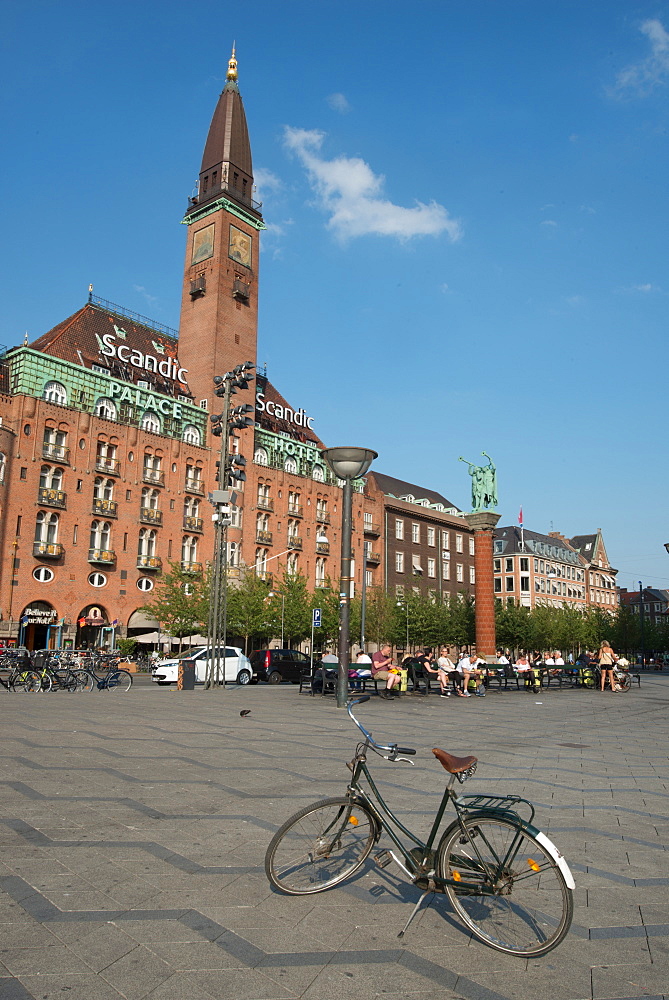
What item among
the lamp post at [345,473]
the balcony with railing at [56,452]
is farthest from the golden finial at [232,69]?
the lamp post at [345,473]

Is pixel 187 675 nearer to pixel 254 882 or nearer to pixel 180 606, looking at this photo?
pixel 254 882

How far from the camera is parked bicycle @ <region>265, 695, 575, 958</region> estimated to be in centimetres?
391

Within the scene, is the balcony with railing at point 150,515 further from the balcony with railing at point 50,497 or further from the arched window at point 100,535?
the balcony with railing at point 50,497

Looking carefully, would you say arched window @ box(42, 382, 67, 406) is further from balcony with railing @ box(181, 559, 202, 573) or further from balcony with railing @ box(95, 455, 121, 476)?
balcony with railing @ box(181, 559, 202, 573)

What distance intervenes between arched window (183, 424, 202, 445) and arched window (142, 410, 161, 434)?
2.43 metres

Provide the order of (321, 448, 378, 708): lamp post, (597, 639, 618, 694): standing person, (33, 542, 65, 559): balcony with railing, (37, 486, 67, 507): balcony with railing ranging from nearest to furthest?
1. (321, 448, 378, 708): lamp post
2. (597, 639, 618, 694): standing person
3. (33, 542, 65, 559): balcony with railing
4. (37, 486, 67, 507): balcony with railing

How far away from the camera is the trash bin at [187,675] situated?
23.7 m

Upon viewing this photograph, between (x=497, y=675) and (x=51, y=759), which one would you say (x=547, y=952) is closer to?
(x=51, y=759)

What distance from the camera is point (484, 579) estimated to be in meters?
35.1

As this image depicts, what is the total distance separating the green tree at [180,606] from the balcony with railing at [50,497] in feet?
26.2

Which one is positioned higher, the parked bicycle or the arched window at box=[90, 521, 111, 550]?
the arched window at box=[90, 521, 111, 550]

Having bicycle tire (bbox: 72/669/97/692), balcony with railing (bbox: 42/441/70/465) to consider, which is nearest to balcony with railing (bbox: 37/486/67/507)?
balcony with railing (bbox: 42/441/70/465)

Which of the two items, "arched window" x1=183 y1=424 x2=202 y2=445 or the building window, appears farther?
"arched window" x1=183 y1=424 x2=202 y2=445

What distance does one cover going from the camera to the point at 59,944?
3768 millimetres
